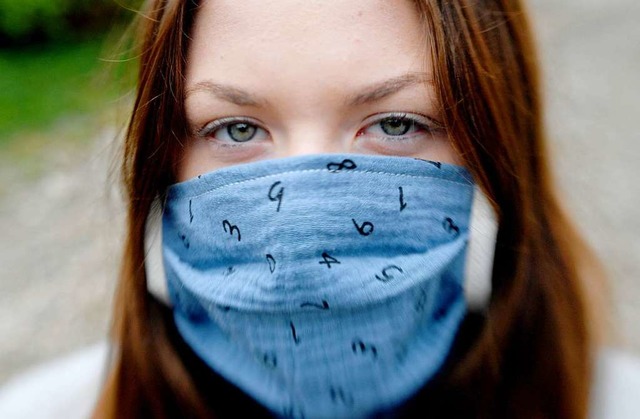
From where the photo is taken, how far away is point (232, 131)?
4.74 feet

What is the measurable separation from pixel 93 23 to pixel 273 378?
20.7 ft

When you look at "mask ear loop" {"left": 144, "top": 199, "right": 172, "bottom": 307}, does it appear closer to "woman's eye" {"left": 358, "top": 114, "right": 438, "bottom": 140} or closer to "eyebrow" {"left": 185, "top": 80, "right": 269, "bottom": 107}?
"eyebrow" {"left": 185, "top": 80, "right": 269, "bottom": 107}

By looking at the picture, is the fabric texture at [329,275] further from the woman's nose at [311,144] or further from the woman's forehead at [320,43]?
the woman's forehead at [320,43]

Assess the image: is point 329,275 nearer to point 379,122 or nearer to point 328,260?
point 328,260

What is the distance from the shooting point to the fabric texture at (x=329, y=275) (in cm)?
129

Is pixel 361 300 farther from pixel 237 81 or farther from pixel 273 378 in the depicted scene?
pixel 237 81

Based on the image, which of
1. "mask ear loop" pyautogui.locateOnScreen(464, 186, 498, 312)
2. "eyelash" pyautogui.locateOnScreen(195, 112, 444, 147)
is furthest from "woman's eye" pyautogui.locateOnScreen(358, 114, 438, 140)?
"mask ear loop" pyautogui.locateOnScreen(464, 186, 498, 312)

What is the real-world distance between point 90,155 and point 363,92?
4.04 metres

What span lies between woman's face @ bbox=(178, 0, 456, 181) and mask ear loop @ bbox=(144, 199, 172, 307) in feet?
0.76

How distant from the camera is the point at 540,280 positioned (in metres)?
1.67

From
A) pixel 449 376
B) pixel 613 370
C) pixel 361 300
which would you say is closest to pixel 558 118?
pixel 613 370

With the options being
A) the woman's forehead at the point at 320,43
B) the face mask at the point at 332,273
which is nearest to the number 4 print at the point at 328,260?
the face mask at the point at 332,273

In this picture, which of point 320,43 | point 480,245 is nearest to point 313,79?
point 320,43

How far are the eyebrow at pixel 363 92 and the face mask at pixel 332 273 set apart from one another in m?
0.11
